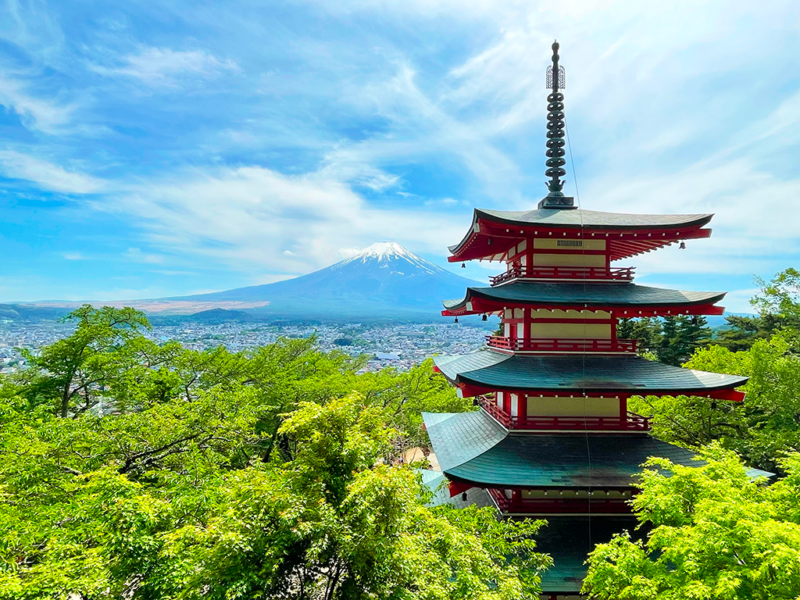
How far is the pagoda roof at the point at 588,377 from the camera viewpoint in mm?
9438

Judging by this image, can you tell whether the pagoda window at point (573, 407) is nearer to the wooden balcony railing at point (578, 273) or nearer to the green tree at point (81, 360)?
the wooden balcony railing at point (578, 273)

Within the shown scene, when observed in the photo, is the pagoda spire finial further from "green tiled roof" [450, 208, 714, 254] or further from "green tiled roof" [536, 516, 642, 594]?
"green tiled roof" [536, 516, 642, 594]

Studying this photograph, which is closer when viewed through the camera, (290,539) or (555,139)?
(290,539)

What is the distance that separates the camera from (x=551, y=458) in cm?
945

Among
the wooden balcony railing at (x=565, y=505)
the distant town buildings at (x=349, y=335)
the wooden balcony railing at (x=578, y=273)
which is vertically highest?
the wooden balcony railing at (x=578, y=273)

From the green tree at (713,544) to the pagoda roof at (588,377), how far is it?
190cm

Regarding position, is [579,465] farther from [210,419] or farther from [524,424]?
[210,419]

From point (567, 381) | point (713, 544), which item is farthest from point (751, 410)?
point (713, 544)

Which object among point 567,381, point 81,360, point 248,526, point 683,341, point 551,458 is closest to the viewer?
point 248,526

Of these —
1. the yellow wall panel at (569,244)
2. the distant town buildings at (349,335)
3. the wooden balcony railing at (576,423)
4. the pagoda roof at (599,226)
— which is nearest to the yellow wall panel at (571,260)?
the yellow wall panel at (569,244)

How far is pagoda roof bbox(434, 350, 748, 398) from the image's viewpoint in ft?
31.0

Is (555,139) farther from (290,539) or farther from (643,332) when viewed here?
(643,332)

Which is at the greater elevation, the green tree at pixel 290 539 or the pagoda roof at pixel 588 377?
the pagoda roof at pixel 588 377

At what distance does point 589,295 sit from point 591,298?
232mm
